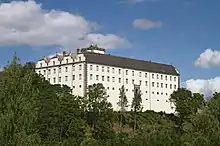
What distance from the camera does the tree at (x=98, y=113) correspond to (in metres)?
106

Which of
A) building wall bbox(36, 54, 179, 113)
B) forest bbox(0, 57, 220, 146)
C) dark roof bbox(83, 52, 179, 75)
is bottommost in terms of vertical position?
forest bbox(0, 57, 220, 146)

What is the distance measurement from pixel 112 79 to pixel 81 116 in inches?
1764

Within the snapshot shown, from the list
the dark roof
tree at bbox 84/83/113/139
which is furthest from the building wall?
tree at bbox 84/83/113/139

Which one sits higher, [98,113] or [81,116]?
[98,113]

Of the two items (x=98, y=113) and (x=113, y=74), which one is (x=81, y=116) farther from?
(x=113, y=74)

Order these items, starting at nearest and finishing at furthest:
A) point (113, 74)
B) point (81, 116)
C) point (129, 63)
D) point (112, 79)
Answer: point (81, 116) → point (112, 79) → point (113, 74) → point (129, 63)

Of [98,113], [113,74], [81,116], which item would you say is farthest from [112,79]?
[81,116]

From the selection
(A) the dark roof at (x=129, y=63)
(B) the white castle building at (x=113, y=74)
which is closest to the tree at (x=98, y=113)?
(B) the white castle building at (x=113, y=74)

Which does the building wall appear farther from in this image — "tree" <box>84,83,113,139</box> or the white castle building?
"tree" <box>84,83,113,139</box>

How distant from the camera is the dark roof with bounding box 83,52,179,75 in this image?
150 meters

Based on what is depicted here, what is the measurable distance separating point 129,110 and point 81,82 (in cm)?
1751

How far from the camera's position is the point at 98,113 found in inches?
4353

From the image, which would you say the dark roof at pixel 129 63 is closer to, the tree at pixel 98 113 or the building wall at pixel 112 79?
the building wall at pixel 112 79

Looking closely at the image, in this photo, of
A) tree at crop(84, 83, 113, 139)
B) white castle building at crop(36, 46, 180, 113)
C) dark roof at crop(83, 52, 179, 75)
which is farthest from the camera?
dark roof at crop(83, 52, 179, 75)
